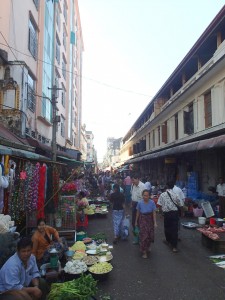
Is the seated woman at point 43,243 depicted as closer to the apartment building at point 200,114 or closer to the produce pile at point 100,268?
the produce pile at point 100,268

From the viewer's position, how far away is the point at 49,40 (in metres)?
21.1

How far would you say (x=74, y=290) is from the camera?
15.0ft

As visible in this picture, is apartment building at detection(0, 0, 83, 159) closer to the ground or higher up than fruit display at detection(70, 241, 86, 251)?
higher up

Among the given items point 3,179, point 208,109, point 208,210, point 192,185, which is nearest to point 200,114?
point 208,109

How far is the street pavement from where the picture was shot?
→ 517cm

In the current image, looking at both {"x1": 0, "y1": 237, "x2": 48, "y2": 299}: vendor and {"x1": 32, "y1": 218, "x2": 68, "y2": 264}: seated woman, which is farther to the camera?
{"x1": 32, "y1": 218, "x2": 68, "y2": 264}: seated woman

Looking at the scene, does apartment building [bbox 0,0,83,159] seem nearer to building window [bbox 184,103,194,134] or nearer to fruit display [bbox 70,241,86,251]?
fruit display [bbox 70,241,86,251]

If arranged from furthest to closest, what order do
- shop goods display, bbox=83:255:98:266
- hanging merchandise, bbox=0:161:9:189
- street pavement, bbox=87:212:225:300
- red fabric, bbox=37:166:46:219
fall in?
red fabric, bbox=37:166:46:219 < shop goods display, bbox=83:255:98:266 < hanging merchandise, bbox=0:161:9:189 < street pavement, bbox=87:212:225:300

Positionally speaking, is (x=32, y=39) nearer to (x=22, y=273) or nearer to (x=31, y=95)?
(x=31, y=95)

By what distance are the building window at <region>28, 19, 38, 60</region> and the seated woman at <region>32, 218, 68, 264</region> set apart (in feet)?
41.1

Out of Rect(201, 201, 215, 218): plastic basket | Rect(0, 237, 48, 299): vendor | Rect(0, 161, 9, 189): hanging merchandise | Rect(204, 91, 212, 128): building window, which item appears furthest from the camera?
Rect(204, 91, 212, 128): building window

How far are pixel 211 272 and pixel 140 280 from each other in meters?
A: 1.64

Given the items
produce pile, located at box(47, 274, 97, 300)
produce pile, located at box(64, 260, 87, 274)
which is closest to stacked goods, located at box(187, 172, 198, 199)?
produce pile, located at box(64, 260, 87, 274)

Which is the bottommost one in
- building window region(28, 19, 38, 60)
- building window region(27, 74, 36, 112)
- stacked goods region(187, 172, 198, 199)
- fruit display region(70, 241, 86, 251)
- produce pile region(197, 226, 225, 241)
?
fruit display region(70, 241, 86, 251)
